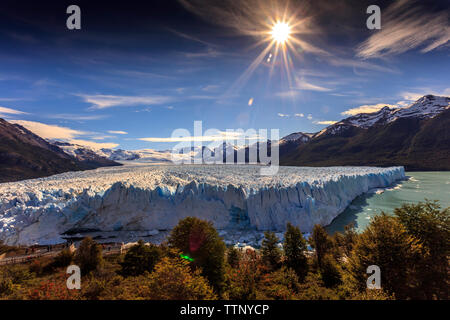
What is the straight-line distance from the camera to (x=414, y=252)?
380 inches

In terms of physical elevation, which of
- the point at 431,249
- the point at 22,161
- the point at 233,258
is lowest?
the point at 233,258

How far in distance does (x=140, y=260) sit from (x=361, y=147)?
129 meters

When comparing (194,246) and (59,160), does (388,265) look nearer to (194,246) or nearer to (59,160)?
(194,246)

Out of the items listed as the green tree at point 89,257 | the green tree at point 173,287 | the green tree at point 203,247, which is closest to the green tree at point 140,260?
the green tree at point 89,257

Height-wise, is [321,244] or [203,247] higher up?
[203,247]

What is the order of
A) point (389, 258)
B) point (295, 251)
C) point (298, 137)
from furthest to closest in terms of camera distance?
point (298, 137)
point (295, 251)
point (389, 258)

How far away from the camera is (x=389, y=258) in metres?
9.48

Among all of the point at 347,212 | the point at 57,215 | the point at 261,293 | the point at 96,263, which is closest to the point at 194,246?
the point at 261,293

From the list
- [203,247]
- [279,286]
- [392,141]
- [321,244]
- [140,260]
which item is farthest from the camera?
[392,141]

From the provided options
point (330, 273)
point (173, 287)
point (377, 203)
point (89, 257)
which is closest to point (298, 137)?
point (377, 203)

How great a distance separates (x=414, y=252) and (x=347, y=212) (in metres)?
19.9

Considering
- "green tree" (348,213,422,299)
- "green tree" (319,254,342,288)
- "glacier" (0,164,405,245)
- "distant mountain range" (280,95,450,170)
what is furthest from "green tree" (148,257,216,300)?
"distant mountain range" (280,95,450,170)

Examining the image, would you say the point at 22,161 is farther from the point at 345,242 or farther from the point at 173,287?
the point at 345,242
